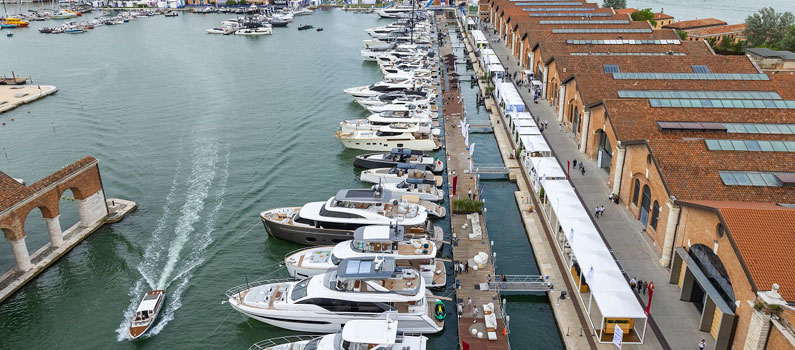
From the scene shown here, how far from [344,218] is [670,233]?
25.2m

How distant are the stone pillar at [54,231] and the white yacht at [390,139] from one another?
32.7 meters

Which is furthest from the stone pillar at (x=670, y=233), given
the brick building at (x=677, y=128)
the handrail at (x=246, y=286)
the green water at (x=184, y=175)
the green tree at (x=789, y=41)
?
the green tree at (x=789, y=41)

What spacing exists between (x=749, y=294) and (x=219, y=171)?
52.9 metres

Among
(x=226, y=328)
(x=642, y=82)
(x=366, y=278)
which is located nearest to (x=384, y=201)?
(x=366, y=278)

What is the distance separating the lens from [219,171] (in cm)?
6575

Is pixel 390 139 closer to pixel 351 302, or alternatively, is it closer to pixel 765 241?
pixel 351 302

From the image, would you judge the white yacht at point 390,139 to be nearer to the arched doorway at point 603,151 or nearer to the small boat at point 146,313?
the arched doorway at point 603,151

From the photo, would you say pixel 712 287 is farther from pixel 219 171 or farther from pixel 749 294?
pixel 219 171

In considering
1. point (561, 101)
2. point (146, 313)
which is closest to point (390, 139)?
point (561, 101)

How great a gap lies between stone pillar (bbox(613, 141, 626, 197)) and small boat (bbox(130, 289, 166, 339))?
39.3 metres

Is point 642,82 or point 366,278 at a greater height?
point 642,82

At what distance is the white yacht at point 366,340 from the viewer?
108ft

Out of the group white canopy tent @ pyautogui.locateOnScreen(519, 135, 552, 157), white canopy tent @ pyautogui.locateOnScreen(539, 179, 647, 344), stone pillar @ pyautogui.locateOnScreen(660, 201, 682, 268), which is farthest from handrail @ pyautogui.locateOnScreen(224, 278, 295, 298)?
white canopy tent @ pyautogui.locateOnScreen(519, 135, 552, 157)

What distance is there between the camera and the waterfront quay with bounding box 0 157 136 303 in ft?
144
